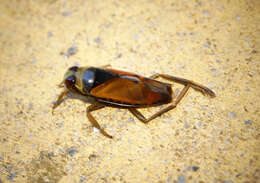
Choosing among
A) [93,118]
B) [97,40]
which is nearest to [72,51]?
[97,40]

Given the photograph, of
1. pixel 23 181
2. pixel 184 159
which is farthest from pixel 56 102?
pixel 184 159

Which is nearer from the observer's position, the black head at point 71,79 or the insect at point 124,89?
the insect at point 124,89

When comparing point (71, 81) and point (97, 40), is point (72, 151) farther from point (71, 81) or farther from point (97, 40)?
point (97, 40)

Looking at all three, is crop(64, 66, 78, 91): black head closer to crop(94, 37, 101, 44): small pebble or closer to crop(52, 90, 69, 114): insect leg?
crop(52, 90, 69, 114): insect leg

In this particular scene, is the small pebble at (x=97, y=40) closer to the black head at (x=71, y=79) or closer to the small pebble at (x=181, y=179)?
the black head at (x=71, y=79)

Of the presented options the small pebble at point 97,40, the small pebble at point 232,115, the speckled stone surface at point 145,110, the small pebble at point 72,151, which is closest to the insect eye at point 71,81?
the speckled stone surface at point 145,110
